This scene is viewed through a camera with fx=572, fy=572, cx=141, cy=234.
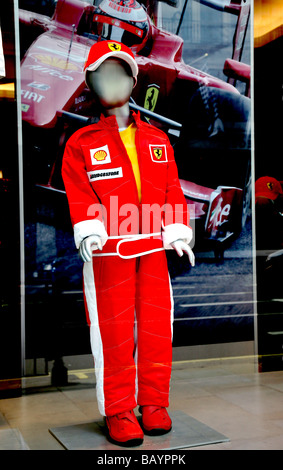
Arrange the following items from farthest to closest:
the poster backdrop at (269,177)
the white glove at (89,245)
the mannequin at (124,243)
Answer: the poster backdrop at (269,177) < the mannequin at (124,243) < the white glove at (89,245)

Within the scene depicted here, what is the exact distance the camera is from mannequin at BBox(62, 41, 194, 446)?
90.2 inches

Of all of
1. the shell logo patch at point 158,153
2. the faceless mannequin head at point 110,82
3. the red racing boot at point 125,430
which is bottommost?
the red racing boot at point 125,430

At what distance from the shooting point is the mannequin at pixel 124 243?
90.2 inches

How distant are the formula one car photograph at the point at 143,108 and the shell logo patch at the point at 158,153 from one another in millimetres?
963

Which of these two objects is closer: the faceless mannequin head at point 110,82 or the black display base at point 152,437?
the black display base at point 152,437

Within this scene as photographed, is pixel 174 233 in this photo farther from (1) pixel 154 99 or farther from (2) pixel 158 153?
(1) pixel 154 99

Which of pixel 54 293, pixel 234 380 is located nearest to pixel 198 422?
pixel 234 380

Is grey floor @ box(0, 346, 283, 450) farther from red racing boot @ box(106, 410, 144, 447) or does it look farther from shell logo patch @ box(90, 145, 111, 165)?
shell logo patch @ box(90, 145, 111, 165)

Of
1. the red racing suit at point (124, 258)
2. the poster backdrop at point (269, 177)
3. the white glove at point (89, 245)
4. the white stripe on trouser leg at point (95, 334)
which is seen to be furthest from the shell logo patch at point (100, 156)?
the poster backdrop at point (269, 177)

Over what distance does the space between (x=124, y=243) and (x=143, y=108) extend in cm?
130

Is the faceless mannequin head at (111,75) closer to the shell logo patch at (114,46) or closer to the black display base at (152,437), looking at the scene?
the shell logo patch at (114,46)

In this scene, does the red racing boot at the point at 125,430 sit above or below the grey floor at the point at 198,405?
above

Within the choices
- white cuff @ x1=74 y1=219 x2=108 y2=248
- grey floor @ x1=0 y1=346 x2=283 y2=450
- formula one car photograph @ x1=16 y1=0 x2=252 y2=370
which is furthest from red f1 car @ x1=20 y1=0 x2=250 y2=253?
white cuff @ x1=74 y1=219 x2=108 y2=248

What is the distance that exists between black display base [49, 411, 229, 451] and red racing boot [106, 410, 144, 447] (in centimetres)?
2
